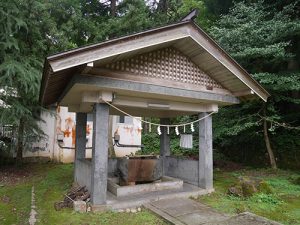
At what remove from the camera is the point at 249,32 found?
37.6 feet

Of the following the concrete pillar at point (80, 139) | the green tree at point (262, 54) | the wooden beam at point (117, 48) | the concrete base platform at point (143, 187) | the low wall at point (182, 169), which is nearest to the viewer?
the wooden beam at point (117, 48)

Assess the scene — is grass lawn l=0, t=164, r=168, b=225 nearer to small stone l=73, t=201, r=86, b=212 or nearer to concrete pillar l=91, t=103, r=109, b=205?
small stone l=73, t=201, r=86, b=212

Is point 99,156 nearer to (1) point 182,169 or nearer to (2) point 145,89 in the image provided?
(2) point 145,89

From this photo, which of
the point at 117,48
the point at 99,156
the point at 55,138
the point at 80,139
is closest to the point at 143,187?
the point at 99,156

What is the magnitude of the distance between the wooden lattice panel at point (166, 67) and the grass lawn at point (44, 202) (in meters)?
3.54

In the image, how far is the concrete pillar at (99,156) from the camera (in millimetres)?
6512

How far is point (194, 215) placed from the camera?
20.0 feet

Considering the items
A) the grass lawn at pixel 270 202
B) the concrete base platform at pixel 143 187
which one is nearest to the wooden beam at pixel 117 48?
the concrete base platform at pixel 143 187

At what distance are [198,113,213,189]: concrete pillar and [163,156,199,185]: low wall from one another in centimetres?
36

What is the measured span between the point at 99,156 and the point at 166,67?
3.03m

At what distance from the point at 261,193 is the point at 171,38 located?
16.7ft

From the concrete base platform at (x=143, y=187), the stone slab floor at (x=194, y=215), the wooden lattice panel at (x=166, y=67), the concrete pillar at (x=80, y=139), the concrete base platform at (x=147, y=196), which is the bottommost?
the stone slab floor at (x=194, y=215)

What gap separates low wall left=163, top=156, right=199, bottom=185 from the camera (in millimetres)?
9007

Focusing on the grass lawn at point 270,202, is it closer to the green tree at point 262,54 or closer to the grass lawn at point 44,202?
the grass lawn at point 44,202
